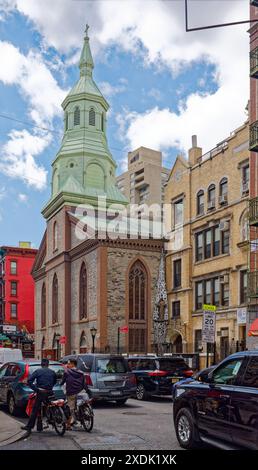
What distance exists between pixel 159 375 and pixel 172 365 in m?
0.73

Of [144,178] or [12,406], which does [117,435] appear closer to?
[12,406]

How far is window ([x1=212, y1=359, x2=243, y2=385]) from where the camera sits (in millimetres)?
9500

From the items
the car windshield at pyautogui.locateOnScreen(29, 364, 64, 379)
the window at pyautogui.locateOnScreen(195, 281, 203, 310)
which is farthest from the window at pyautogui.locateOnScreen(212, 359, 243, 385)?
the window at pyautogui.locateOnScreen(195, 281, 203, 310)

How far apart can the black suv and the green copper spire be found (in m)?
55.4

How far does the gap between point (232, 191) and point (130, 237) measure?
1429 cm

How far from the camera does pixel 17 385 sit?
1551 centimetres

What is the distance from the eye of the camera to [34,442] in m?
11.3

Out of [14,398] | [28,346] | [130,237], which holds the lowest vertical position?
[28,346]

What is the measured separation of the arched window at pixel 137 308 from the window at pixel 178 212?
6293mm

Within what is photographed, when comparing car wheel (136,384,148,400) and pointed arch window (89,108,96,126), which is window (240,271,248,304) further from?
pointed arch window (89,108,96,126)

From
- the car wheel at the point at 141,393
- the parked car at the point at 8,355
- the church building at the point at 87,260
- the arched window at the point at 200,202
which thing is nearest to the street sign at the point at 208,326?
the car wheel at the point at 141,393

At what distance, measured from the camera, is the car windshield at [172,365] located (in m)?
21.2

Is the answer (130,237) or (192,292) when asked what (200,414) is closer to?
(192,292)
